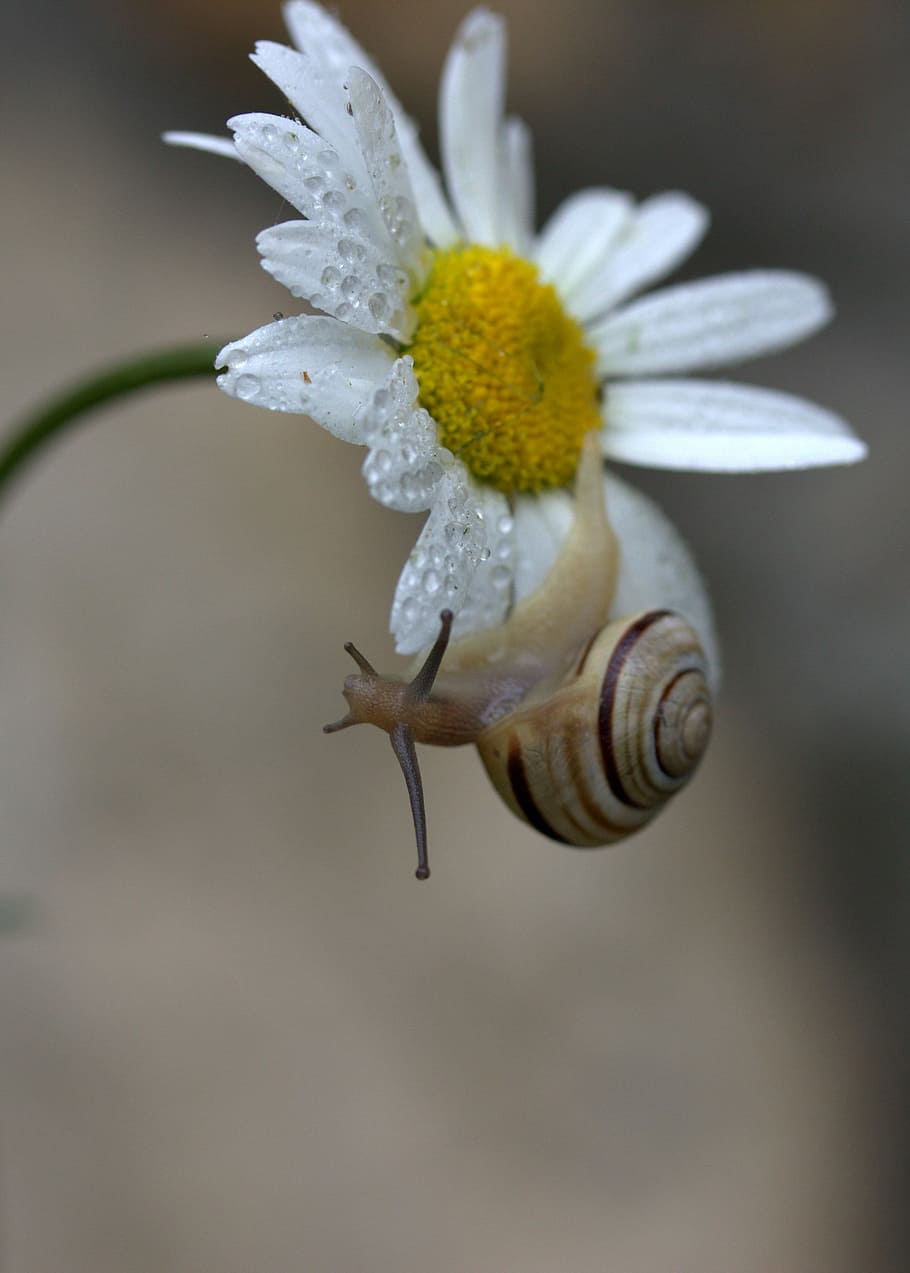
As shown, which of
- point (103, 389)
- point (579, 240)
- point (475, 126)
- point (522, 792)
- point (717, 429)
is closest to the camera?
point (522, 792)

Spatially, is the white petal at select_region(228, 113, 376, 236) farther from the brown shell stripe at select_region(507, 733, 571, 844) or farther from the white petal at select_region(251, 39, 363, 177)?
the brown shell stripe at select_region(507, 733, 571, 844)

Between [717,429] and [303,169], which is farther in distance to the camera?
[717,429]

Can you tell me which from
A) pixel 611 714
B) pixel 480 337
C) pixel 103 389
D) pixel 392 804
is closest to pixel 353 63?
pixel 480 337

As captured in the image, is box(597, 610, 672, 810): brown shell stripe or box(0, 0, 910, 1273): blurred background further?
box(0, 0, 910, 1273): blurred background

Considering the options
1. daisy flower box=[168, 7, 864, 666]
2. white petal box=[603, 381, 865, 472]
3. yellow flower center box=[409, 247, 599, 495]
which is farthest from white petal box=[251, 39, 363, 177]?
white petal box=[603, 381, 865, 472]

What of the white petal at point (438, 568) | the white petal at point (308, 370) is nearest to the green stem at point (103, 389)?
the white petal at point (308, 370)

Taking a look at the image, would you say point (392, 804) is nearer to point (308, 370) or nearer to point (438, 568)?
point (438, 568)

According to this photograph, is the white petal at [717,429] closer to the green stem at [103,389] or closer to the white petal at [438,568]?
the white petal at [438,568]
